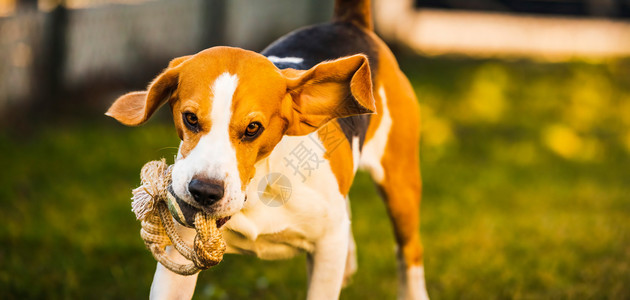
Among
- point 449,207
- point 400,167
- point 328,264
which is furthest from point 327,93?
point 449,207

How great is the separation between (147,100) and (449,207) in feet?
12.5

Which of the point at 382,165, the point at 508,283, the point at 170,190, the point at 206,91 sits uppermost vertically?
the point at 206,91

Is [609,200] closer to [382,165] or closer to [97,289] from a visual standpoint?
[382,165]

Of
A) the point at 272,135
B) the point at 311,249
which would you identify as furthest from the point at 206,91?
the point at 311,249

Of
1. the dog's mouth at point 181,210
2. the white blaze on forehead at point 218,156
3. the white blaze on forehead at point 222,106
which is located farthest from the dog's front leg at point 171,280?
the white blaze on forehead at point 222,106

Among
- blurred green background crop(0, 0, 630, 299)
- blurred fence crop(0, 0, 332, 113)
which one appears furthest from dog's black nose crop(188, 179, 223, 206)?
blurred fence crop(0, 0, 332, 113)

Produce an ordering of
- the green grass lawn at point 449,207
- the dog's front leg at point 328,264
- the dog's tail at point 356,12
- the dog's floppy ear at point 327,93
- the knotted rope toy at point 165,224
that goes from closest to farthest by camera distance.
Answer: the knotted rope toy at point 165,224, the dog's floppy ear at point 327,93, the dog's front leg at point 328,264, the dog's tail at point 356,12, the green grass lawn at point 449,207

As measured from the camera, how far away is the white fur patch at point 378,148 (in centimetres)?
373

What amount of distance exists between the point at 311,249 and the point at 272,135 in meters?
0.72

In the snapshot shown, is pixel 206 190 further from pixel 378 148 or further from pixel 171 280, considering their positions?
pixel 378 148

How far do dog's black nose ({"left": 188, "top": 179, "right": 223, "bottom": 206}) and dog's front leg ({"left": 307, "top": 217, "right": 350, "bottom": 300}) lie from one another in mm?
812

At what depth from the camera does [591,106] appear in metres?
8.91

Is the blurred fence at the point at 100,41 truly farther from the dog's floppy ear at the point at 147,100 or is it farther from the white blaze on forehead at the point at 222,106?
the white blaze on forehead at the point at 222,106

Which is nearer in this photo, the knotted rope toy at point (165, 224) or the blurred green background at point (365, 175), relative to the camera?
the knotted rope toy at point (165, 224)
